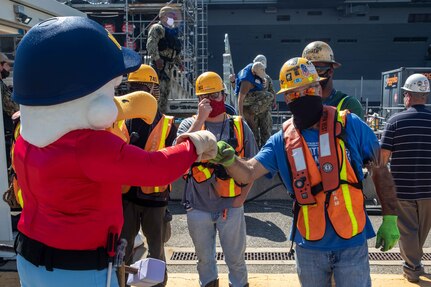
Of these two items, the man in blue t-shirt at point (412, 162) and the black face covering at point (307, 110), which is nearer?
the black face covering at point (307, 110)

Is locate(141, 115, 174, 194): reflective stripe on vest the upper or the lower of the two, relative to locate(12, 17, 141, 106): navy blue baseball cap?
lower

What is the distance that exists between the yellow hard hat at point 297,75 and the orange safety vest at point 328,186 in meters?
0.24

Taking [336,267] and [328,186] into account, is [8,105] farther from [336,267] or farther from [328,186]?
[336,267]

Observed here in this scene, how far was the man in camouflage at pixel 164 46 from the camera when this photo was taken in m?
7.30

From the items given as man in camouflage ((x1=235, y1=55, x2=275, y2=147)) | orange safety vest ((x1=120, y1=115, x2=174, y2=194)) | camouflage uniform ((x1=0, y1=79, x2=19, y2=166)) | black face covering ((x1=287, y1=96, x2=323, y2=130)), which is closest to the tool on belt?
black face covering ((x1=287, y1=96, x2=323, y2=130))

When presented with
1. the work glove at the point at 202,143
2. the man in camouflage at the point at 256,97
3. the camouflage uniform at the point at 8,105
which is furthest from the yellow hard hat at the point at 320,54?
the camouflage uniform at the point at 8,105

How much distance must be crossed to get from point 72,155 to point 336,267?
1676mm

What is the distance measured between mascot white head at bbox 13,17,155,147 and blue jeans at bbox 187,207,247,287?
1.99 meters

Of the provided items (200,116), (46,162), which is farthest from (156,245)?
(46,162)

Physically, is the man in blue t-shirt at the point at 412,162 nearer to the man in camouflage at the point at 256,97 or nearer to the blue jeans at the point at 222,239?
the blue jeans at the point at 222,239

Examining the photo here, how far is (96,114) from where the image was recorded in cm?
Answer: 175

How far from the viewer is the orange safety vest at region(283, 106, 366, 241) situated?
8.08ft

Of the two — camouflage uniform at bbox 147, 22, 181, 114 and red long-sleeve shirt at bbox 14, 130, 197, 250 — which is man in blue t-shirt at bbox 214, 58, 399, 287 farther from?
camouflage uniform at bbox 147, 22, 181, 114

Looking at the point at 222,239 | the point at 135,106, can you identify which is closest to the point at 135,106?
the point at 135,106
